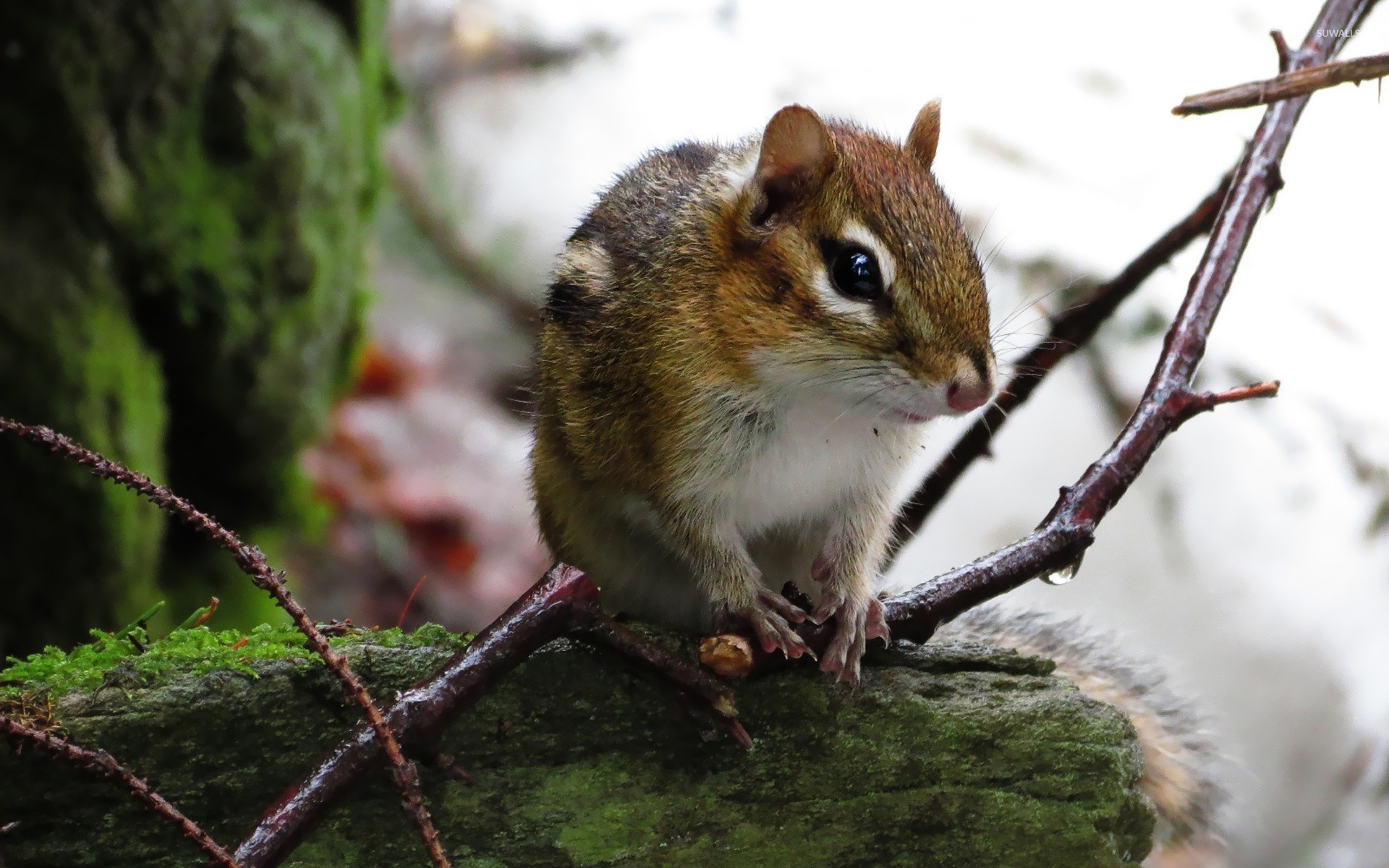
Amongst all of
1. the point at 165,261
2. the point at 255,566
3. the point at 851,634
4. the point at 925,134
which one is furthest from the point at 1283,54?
the point at 165,261

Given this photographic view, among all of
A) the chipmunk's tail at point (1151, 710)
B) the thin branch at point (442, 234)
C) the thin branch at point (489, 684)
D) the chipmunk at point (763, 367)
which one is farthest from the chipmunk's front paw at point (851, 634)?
the thin branch at point (442, 234)

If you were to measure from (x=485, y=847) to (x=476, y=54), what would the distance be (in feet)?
20.0

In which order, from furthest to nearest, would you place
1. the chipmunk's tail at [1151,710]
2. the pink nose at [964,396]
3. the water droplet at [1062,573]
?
the chipmunk's tail at [1151,710], the water droplet at [1062,573], the pink nose at [964,396]

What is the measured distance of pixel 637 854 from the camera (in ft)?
5.21

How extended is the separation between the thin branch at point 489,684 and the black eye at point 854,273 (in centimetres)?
57

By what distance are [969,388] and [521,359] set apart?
206 inches

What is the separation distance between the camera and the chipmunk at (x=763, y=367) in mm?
1687

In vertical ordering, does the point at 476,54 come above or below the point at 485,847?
above

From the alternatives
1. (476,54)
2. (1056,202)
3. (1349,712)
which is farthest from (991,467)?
(476,54)

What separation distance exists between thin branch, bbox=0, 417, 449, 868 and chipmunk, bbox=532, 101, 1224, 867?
0.58 metres

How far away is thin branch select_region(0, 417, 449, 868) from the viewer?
1.23m

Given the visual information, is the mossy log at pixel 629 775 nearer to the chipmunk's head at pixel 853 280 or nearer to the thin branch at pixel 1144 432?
the thin branch at pixel 1144 432

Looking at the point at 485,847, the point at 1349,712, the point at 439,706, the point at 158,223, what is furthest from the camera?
the point at 1349,712

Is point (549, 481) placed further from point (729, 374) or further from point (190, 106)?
point (190, 106)
